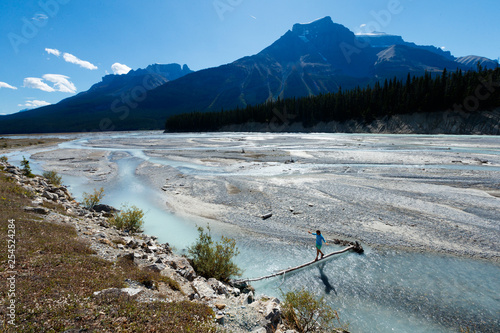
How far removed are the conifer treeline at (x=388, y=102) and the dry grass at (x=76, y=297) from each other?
3411 inches

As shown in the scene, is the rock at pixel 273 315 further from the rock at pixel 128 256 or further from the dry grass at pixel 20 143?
the dry grass at pixel 20 143

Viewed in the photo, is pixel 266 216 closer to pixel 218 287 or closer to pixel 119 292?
pixel 218 287

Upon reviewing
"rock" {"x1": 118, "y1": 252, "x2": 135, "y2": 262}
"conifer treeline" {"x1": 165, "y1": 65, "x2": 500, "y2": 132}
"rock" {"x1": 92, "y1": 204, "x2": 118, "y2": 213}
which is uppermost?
"conifer treeline" {"x1": 165, "y1": 65, "x2": 500, "y2": 132}

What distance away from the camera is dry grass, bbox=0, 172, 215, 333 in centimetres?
450

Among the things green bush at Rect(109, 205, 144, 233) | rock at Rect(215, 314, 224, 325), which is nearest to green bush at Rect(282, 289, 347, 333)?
rock at Rect(215, 314, 224, 325)

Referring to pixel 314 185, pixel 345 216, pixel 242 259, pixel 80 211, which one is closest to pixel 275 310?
pixel 242 259

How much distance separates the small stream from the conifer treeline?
77126mm

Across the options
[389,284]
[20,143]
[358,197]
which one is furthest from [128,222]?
[20,143]

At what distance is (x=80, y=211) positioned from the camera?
14.1 m

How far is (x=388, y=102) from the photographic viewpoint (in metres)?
84.6

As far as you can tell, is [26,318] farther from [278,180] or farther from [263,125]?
[263,125]

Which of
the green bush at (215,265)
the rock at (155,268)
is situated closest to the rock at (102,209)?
the green bush at (215,265)

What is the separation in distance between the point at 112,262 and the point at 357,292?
28.5 feet

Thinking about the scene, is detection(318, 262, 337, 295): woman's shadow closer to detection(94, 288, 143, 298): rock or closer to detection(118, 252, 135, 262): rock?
detection(94, 288, 143, 298): rock
